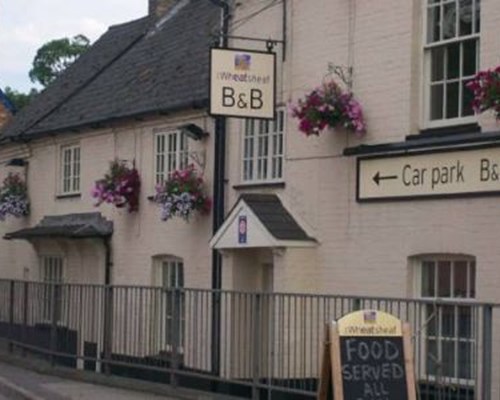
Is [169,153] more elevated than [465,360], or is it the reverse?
[169,153]

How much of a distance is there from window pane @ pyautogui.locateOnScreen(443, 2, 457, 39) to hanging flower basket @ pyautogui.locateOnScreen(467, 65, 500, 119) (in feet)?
4.18

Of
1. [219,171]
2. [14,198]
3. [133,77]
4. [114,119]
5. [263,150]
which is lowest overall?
[14,198]

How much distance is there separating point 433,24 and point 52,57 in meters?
54.0

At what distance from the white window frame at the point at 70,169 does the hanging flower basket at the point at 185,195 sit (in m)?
4.82

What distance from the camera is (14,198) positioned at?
77.7 feet

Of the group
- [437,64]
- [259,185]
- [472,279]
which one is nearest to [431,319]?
[472,279]

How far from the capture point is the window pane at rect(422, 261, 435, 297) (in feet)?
42.3

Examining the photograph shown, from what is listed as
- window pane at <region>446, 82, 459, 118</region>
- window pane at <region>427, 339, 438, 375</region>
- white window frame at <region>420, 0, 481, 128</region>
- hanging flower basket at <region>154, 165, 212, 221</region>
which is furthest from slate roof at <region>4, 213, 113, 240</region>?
window pane at <region>427, 339, 438, 375</region>

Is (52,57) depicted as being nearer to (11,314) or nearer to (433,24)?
(11,314)

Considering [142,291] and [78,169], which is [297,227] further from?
[78,169]

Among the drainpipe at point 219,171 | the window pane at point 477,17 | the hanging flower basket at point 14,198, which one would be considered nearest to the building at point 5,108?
the hanging flower basket at point 14,198

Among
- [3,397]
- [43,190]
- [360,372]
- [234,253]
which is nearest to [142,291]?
[234,253]

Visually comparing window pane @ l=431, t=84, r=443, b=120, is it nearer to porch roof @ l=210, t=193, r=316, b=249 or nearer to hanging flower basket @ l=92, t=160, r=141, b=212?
porch roof @ l=210, t=193, r=316, b=249

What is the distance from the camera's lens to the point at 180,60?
19.7 meters
